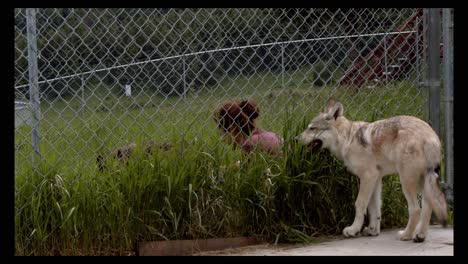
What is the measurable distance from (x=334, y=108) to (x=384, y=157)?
0.57 meters

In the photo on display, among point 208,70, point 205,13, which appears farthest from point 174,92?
point 205,13

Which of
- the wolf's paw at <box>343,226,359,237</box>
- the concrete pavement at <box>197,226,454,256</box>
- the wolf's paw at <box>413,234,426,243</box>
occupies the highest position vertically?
the wolf's paw at <box>343,226,359,237</box>

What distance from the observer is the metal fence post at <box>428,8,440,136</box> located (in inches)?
241

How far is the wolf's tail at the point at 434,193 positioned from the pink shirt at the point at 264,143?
1159mm

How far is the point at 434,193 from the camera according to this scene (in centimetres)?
530

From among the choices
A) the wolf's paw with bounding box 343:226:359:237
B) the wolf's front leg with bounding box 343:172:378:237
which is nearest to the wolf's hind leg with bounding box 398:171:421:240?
the wolf's front leg with bounding box 343:172:378:237

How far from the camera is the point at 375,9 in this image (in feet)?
21.9

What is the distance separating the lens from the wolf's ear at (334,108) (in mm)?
5828

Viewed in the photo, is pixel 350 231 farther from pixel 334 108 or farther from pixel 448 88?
pixel 448 88

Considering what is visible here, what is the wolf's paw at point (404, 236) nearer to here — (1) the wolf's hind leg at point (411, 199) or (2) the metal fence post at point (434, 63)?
(1) the wolf's hind leg at point (411, 199)

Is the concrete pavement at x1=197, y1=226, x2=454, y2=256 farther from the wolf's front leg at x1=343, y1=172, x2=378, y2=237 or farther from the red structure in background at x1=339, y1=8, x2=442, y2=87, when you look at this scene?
the red structure in background at x1=339, y1=8, x2=442, y2=87

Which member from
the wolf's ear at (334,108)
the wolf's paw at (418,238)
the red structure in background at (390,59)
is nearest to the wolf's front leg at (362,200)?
the wolf's paw at (418,238)

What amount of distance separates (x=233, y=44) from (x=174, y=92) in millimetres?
700

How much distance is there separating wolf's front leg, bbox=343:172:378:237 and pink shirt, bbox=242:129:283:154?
0.71 meters
